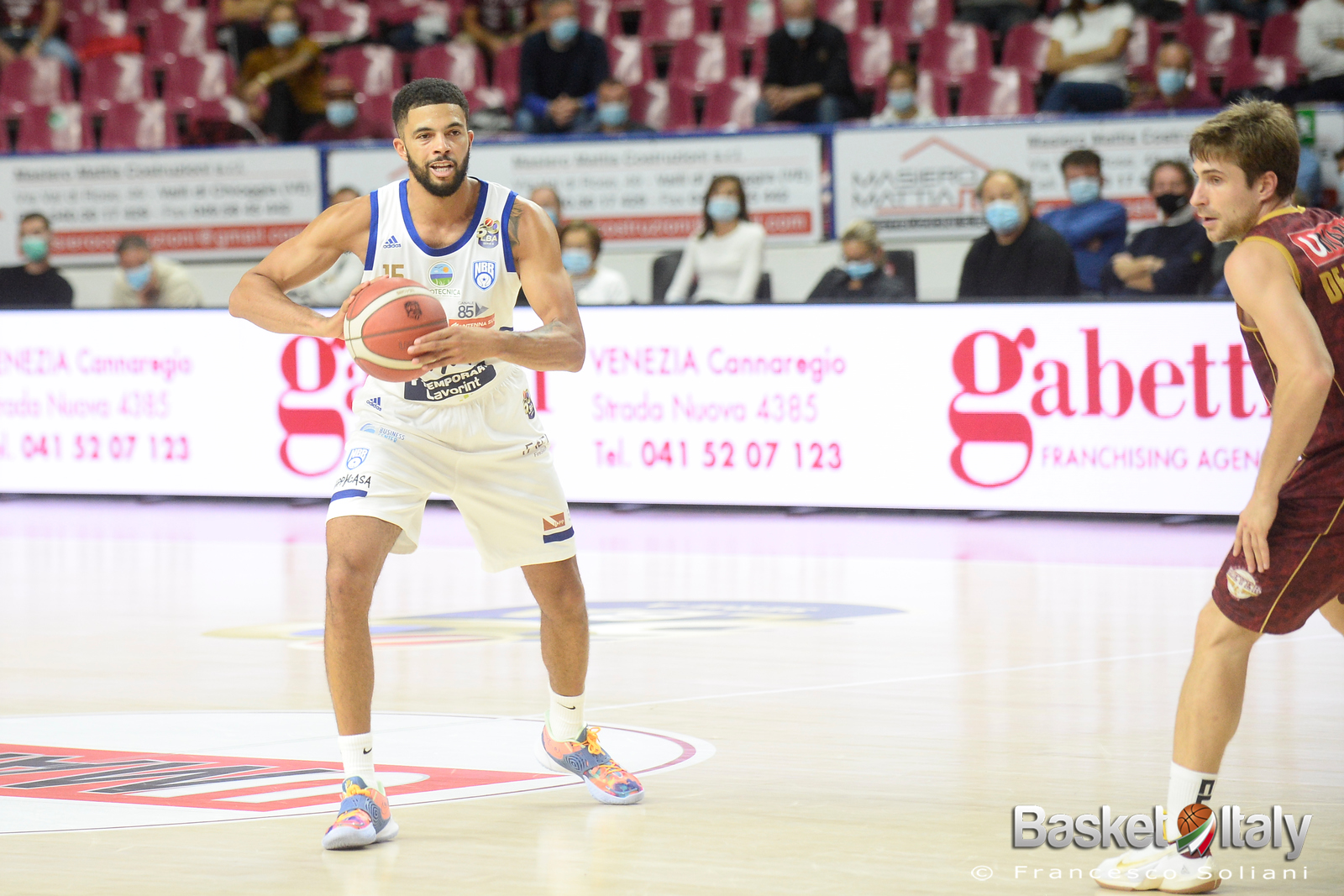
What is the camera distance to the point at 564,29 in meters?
Answer: 16.4

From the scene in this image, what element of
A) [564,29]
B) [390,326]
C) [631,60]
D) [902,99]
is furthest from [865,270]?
[390,326]

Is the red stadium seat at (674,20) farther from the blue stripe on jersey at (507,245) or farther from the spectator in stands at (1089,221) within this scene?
the blue stripe on jersey at (507,245)

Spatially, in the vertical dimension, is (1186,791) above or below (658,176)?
below

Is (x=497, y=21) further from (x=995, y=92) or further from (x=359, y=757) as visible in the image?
(x=359, y=757)

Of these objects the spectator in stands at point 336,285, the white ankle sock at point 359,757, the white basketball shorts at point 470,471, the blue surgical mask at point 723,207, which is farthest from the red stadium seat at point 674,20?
the white ankle sock at point 359,757

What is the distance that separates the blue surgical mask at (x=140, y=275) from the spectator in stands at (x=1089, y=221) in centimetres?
652

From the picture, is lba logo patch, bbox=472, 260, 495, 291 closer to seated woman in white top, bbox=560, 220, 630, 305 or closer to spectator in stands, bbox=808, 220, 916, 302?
spectator in stands, bbox=808, 220, 916, 302

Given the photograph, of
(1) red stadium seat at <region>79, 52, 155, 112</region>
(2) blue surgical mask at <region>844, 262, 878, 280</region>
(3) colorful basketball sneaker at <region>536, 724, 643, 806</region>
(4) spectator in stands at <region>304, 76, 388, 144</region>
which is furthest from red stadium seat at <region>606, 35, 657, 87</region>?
(3) colorful basketball sneaker at <region>536, 724, 643, 806</region>

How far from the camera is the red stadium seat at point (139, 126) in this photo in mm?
18234

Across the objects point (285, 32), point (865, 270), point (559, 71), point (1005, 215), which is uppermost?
point (285, 32)

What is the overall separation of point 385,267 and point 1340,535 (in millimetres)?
2648

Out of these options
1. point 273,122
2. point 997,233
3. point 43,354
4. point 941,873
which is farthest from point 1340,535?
point 273,122

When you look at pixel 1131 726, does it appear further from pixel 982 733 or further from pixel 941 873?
pixel 941 873

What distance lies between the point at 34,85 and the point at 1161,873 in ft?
55.2
